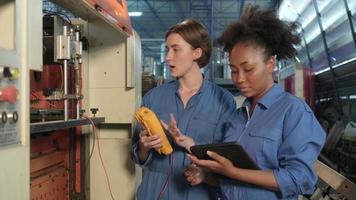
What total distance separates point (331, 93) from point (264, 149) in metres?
4.71

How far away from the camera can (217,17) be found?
1070 cm

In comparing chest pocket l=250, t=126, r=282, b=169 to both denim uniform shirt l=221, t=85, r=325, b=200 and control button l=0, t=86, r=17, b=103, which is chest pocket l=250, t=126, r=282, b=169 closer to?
denim uniform shirt l=221, t=85, r=325, b=200

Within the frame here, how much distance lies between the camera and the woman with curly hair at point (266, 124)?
114cm

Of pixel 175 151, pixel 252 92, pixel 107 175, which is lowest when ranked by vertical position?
pixel 107 175

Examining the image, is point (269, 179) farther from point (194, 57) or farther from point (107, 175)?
point (107, 175)

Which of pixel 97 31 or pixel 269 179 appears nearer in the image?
pixel 269 179

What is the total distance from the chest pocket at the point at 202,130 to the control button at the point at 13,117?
33.1 inches

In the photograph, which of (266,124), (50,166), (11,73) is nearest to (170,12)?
(50,166)

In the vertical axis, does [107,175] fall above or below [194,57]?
below

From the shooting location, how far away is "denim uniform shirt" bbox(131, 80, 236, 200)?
164 centimetres

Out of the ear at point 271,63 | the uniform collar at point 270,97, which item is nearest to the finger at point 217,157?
the uniform collar at point 270,97

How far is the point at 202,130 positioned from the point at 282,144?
52 cm

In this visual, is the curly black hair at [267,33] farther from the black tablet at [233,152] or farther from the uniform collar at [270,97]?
the black tablet at [233,152]

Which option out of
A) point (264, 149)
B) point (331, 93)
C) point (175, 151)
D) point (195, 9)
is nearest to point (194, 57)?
point (175, 151)
